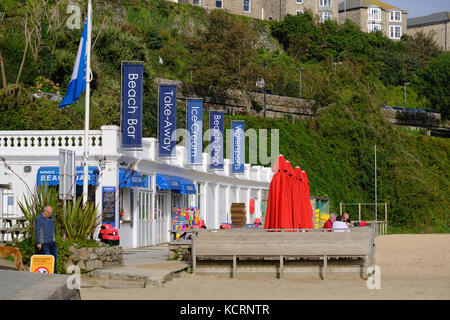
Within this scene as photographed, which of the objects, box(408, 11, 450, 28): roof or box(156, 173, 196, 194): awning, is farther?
box(408, 11, 450, 28): roof

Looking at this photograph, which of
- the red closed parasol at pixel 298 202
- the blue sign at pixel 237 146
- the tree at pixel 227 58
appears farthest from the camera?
the tree at pixel 227 58

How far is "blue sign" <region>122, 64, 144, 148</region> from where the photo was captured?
2667 cm

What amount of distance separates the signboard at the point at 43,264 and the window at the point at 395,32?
388 ft

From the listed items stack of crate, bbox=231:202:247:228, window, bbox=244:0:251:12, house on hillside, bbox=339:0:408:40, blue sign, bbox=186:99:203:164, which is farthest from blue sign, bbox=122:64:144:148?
house on hillside, bbox=339:0:408:40

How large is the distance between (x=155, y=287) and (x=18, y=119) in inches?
1048

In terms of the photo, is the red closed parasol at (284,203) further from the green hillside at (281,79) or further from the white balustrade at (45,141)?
the green hillside at (281,79)

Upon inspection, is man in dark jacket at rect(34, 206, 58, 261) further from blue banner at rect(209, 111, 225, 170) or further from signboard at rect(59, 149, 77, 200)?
blue banner at rect(209, 111, 225, 170)

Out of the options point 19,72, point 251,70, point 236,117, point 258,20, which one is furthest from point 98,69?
point 258,20

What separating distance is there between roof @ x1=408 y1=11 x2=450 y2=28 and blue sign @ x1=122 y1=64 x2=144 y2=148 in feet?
374

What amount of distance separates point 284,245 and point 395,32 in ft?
380

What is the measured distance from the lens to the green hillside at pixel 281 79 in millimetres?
52969

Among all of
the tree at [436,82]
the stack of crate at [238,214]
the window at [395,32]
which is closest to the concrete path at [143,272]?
the stack of crate at [238,214]

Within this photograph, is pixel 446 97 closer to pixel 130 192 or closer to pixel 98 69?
pixel 98 69

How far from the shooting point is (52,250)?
52.0ft
